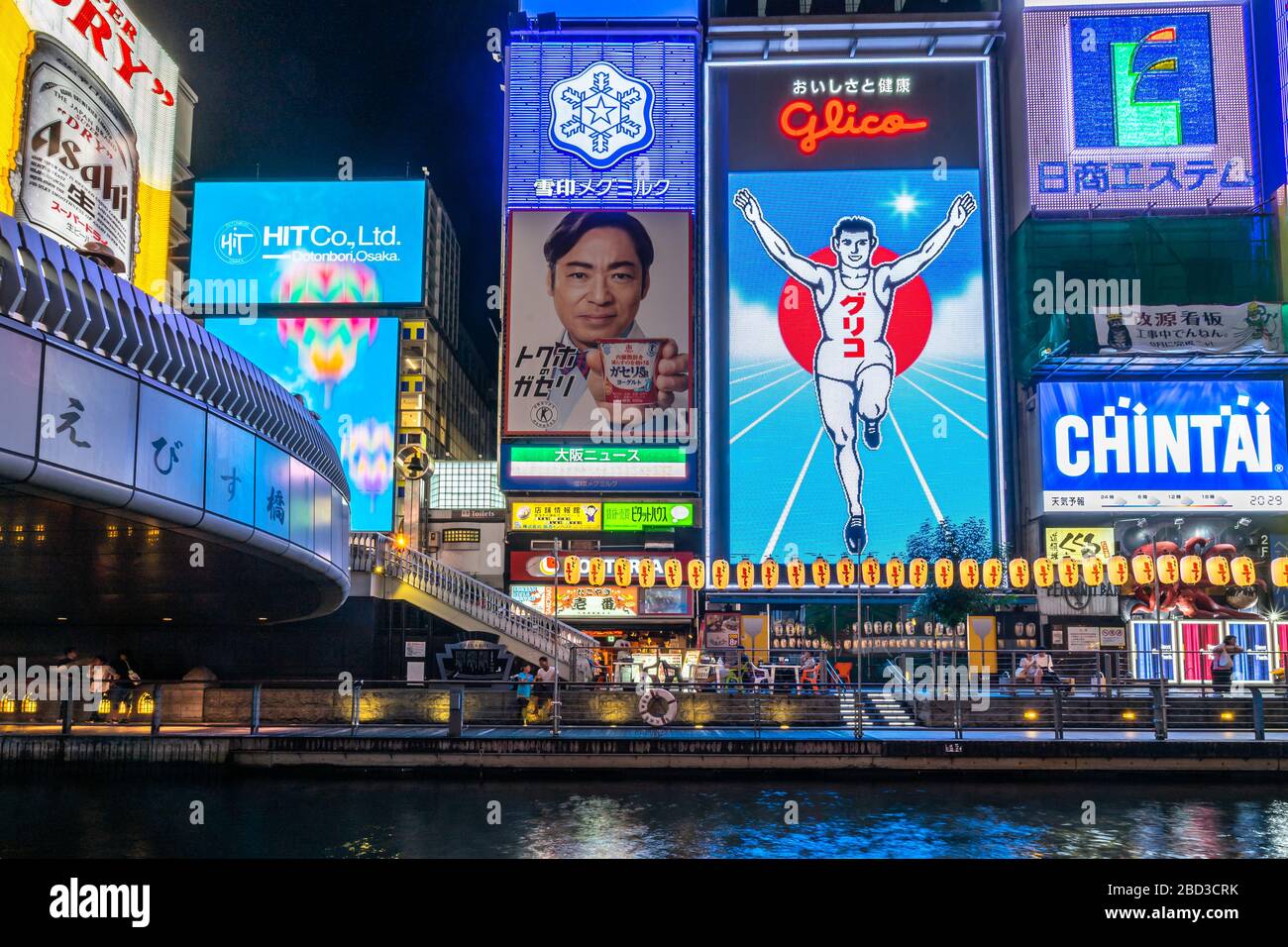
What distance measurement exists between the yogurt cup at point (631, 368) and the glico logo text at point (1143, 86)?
80.4ft

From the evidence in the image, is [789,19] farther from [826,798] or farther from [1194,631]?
[826,798]

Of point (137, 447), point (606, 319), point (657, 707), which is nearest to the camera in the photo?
point (137, 447)

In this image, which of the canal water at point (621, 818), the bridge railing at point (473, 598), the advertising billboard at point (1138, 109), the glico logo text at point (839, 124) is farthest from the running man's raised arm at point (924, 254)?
the canal water at point (621, 818)

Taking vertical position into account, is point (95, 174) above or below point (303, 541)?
above

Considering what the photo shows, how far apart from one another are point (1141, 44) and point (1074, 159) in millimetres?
6978

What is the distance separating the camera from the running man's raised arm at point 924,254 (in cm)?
5703

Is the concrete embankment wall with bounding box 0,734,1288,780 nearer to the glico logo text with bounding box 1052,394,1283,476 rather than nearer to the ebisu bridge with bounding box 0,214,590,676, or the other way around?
the ebisu bridge with bounding box 0,214,590,676

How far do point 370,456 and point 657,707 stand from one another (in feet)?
136

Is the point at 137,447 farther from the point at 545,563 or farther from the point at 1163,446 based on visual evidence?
the point at 1163,446

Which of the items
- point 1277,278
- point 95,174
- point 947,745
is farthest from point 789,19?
point 947,745

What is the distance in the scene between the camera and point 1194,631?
39312 millimetres

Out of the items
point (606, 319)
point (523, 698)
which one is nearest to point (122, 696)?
point (523, 698)

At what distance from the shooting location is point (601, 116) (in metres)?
57.7

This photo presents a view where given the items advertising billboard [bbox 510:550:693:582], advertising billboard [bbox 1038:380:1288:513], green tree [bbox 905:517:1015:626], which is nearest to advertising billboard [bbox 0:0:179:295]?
advertising billboard [bbox 510:550:693:582]
